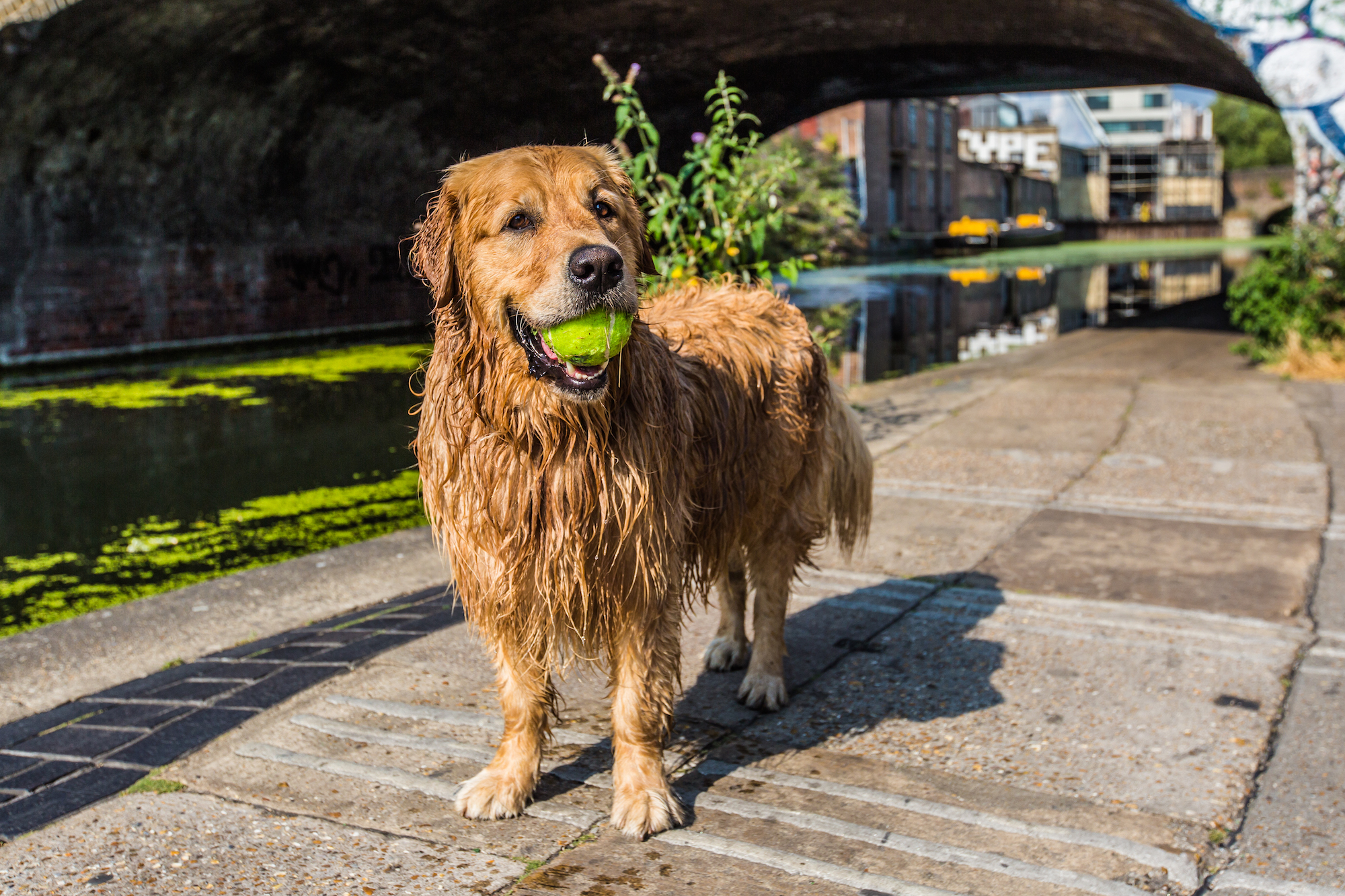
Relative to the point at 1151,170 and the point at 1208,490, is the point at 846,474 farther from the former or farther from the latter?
the point at 1151,170

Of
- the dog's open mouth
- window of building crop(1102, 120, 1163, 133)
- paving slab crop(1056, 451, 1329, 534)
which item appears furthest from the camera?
window of building crop(1102, 120, 1163, 133)

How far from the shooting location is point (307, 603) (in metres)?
5.39

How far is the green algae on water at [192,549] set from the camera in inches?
245

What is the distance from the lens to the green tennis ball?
9.32 ft

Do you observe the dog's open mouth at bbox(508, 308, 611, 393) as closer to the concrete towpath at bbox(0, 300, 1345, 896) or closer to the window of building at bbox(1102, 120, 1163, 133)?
the concrete towpath at bbox(0, 300, 1345, 896)

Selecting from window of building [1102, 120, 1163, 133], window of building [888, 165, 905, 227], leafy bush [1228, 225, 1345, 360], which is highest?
window of building [1102, 120, 1163, 133]

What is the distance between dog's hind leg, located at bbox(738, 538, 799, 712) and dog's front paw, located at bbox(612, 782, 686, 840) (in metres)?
0.92

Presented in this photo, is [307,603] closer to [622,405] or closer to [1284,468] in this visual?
[622,405]

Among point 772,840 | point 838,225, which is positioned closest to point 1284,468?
point 772,840

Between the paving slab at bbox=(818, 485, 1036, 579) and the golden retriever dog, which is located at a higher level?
the golden retriever dog

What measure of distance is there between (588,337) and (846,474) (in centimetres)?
207

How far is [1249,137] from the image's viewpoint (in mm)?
105938

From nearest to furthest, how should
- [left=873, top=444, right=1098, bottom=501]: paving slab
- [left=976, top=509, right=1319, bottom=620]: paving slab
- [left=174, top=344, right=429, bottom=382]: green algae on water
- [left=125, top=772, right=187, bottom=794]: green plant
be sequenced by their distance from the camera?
[left=125, top=772, right=187, bottom=794]: green plant
[left=976, top=509, right=1319, bottom=620]: paving slab
[left=873, top=444, right=1098, bottom=501]: paving slab
[left=174, top=344, right=429, bottom=382]: green algae on water

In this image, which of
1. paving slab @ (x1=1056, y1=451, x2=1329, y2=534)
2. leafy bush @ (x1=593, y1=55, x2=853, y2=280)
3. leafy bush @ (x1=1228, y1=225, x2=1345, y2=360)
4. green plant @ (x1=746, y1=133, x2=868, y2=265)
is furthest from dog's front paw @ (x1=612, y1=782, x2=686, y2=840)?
leafy bush @ (x1=1228, y1=225, x2=1345, y2=360)
